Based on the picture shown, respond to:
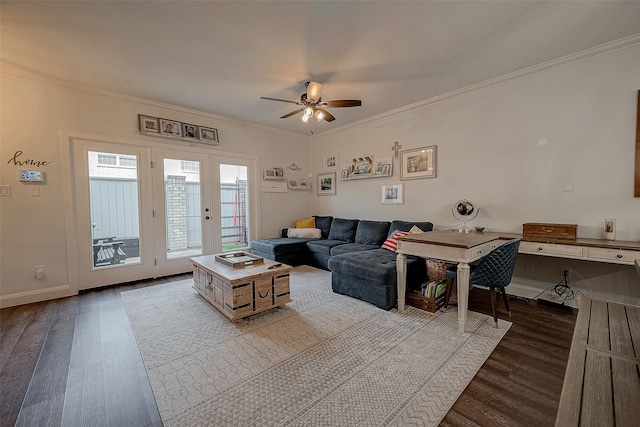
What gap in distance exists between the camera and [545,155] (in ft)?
9.79

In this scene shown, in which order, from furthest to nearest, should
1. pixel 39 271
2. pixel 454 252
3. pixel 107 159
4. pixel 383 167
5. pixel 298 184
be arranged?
pixel 298 184 < pixel 383 167 < pixel 107 159 < pixel 39 271 < pixel 454 252

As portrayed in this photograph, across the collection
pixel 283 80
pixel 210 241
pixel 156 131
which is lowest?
pixel 210 241

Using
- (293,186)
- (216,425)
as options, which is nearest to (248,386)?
(216,425)

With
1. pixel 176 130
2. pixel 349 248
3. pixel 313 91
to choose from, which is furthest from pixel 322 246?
pixel 176 130

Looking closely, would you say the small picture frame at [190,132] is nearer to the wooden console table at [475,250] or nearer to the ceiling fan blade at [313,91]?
the ceiling fan blade at [313,91]

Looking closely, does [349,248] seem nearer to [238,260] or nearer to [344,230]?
[344,230]

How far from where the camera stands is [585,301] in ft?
4.87

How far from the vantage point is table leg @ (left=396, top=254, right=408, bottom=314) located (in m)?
2.70

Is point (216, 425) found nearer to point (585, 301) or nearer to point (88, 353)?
point (88, 353)

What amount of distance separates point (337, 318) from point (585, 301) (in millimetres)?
1847

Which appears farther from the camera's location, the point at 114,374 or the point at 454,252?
the point at 454,252

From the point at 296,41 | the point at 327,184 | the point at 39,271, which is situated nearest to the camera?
the point at 296,41

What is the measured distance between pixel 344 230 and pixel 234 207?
7.06 feet

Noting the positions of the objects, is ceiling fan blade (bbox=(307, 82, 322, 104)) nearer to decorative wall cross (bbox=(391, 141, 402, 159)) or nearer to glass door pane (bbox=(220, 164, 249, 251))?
decorative wall cross (bbox=(391, 141, 402, 159))
